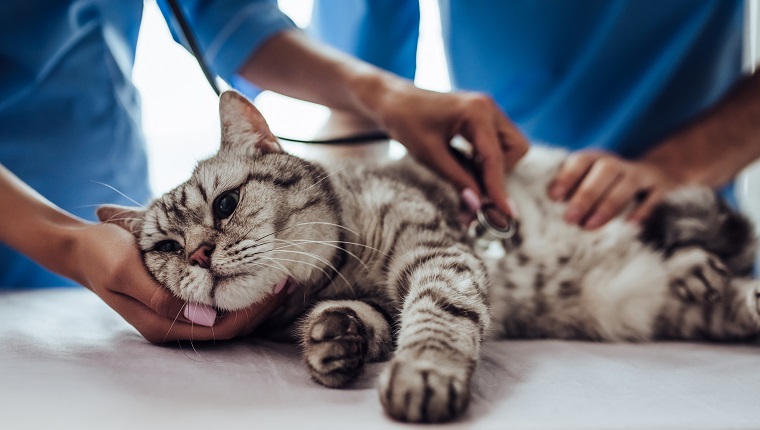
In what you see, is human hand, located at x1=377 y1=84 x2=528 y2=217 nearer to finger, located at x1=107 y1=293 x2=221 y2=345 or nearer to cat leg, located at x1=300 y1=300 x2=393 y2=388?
cat leg, located at x1=300 y1=300 x2=393 y2=388

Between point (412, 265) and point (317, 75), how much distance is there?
0.67m

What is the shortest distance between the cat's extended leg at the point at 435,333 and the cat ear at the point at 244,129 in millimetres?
358

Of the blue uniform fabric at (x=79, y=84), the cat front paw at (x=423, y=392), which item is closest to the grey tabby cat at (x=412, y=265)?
the cat front paw at (x=423, y=392)

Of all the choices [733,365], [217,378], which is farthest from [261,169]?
[733,365]

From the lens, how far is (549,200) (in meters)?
1.35

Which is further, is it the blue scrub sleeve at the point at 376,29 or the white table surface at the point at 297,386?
the blue scrub sleeve at the point at 376,29

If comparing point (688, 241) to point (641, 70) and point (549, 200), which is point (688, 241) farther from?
point (641, 70)

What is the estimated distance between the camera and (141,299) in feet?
2.76

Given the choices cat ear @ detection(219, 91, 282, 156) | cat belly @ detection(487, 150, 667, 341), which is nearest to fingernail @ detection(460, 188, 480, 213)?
cat belly @ detection(487, 150, 667, 341)

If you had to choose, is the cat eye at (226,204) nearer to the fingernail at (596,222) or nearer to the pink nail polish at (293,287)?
the pink nail polish at (293,287)

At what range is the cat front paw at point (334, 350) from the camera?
72cm

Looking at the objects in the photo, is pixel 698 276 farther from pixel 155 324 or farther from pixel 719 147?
pixel 155 324

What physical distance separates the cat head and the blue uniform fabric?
468 mm

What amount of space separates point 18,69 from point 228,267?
96 centimetres
